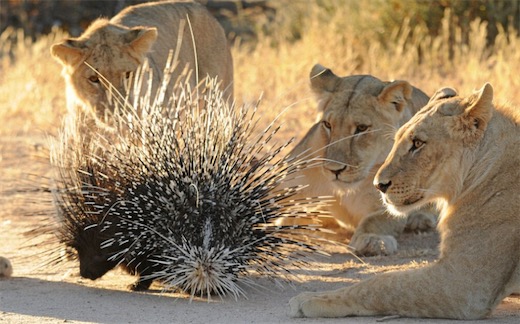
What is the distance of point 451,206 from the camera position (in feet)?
16.9

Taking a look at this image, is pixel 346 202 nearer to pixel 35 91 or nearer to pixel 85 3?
pixel 35 91

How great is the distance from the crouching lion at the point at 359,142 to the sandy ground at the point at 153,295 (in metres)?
0.21

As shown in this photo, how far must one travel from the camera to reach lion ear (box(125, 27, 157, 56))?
788cm

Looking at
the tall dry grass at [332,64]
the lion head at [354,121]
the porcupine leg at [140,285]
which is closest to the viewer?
the porcupine leg at [140,285]

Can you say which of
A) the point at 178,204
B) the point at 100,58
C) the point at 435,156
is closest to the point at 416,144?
the point at 435,156

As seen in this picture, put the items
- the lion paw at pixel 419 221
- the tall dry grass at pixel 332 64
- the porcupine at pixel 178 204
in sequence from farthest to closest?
the tall dry grass at pixel 332 64
the lion paw at pixel 419 221
the porcupine at pixel 178 204

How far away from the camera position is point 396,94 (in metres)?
6.79

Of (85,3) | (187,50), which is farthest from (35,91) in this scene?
(85,3)

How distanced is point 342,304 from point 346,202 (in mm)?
2297

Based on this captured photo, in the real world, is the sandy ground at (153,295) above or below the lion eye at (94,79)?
below

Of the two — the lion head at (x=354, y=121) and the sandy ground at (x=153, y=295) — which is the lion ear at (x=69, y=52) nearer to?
the sandy ground at (x=153, y=295)

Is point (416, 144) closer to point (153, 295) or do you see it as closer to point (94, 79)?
point (153, 295)

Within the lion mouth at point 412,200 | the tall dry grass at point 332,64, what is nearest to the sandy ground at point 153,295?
the lion mouth at point 412,200

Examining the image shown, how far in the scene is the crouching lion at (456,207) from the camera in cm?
488
